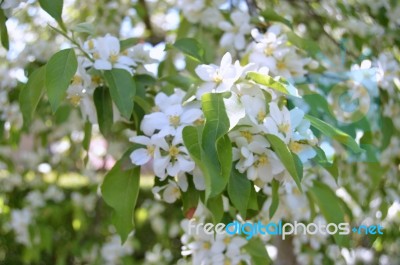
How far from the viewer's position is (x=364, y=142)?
54.3 inches

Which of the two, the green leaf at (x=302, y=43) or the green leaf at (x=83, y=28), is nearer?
the green leaf at (x=83, y=28)

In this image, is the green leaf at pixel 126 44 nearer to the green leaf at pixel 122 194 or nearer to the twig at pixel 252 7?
the green leaf at pixel 122 194

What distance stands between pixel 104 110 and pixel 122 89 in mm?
98

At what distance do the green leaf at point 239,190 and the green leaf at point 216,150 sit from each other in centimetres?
8

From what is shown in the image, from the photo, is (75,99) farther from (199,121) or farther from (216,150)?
(216,150)

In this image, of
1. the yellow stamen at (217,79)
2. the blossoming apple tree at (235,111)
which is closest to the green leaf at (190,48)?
the blossoming apple tree at (235,111)

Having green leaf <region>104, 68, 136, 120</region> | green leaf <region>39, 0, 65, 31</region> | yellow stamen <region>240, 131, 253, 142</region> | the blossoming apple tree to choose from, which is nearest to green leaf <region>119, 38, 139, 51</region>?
the blossoming apple tree

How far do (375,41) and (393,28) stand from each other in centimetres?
8

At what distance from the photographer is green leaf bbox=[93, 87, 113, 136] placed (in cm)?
116

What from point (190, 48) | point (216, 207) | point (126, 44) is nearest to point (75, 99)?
point (126, 44)

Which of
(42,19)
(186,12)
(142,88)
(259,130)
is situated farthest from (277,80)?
(42,19)

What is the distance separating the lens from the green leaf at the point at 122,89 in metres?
1.06

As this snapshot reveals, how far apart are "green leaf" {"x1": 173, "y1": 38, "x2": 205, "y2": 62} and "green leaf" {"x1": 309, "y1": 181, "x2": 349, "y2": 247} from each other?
40 cm

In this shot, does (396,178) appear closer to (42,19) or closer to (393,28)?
(393,28)
